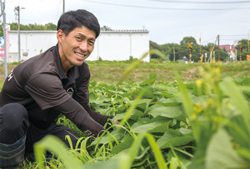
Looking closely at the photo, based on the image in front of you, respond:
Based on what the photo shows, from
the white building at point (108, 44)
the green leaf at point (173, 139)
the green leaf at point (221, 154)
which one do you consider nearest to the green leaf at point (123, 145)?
the green leaf at point (173, 139)

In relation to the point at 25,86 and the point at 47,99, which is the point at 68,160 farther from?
the point at 25,86

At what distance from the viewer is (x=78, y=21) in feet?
6.21

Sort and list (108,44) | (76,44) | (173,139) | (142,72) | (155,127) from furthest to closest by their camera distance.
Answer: (108,44)
(142,72)
(76,44)
(155,127)
(173,139)

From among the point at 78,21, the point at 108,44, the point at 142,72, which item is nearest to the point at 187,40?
the point at 108,44

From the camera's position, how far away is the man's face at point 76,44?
189 centimetres

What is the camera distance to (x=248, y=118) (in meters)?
0.39

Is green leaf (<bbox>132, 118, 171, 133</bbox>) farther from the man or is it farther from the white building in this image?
the white building

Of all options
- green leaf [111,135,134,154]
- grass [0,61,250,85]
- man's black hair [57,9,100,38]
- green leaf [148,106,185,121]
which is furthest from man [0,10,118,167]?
grass [0,61,250,85]

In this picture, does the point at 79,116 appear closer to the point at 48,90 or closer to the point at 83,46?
the point at 48,90

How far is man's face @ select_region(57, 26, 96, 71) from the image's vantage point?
6.19ft

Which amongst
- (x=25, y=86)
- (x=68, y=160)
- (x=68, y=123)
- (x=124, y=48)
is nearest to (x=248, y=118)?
(x=68, y=160)

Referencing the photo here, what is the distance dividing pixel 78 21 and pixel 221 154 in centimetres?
169

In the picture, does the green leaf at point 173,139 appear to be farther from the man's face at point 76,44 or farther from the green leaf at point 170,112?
the man's face at point 76,44

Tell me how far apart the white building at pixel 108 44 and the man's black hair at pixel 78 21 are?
2910cm
